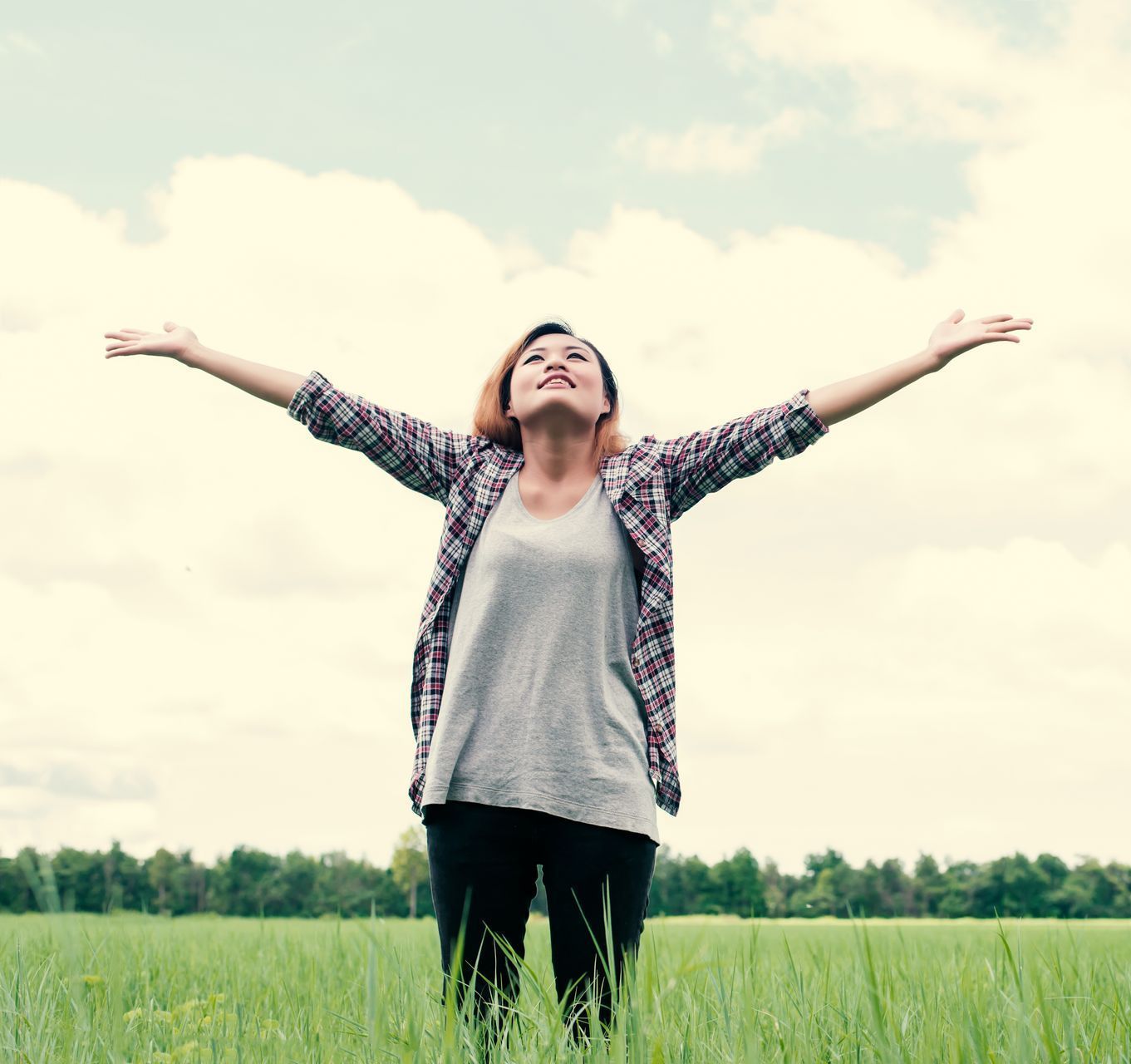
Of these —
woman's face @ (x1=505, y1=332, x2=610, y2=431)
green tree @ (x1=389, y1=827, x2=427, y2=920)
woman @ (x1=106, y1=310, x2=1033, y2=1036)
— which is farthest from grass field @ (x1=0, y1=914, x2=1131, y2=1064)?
green tree @ (x1=389, y1=827, x2=427, y2=920)

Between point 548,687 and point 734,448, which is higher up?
point 734,448

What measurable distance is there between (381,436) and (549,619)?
85 cm

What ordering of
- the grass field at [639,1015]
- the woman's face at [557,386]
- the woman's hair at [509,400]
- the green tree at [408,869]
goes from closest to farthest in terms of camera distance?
the grass field at [639,1015] → the woman's face at [557,386] → the woman's hair at [509,400] → the green tree at [408,869]

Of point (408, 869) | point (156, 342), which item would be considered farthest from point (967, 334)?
point (408, 869)

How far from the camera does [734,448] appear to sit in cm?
322

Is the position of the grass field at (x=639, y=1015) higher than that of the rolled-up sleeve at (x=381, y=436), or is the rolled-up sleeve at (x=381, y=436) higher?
the rolled-up sleeve at (x=381, y=436)

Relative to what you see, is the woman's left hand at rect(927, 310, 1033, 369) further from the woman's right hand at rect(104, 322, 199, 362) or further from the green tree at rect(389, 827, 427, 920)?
the green tree at rect(389, 827, 427, 920)

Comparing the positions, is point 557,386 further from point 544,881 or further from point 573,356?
point 544,881

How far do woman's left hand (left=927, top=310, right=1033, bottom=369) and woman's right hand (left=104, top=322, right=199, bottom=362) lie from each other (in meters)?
2.25

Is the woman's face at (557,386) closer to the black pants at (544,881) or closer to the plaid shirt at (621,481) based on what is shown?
the plaid shirt at (621,481)

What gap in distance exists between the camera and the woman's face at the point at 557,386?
123 inches

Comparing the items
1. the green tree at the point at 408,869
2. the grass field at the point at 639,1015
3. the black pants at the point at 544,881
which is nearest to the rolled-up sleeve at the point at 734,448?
the black pants at the point at 544,881

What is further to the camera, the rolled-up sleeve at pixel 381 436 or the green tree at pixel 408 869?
the green tree at pixel 408 869

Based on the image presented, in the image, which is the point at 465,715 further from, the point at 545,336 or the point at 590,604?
the point at 545,336
